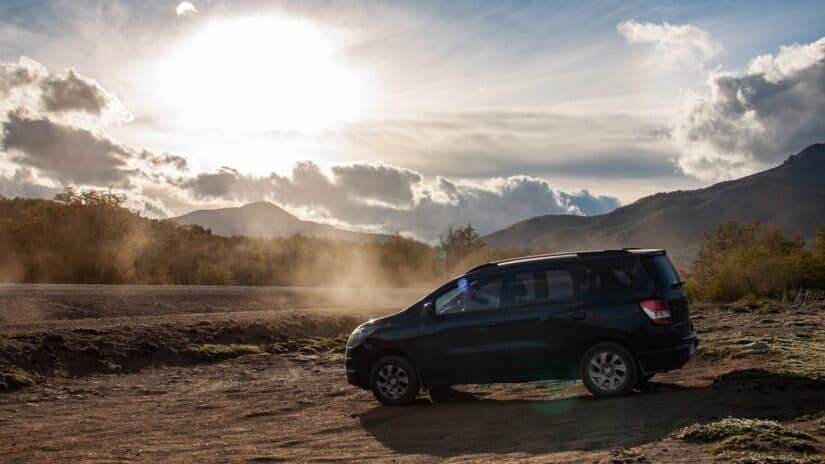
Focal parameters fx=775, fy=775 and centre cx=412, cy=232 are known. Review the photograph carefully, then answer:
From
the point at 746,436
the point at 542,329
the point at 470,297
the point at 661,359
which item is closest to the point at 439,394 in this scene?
the point at 470,297

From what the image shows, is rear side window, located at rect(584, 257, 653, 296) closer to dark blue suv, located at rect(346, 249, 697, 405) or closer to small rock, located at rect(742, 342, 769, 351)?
dark blue suv, located at rect(346, 249, 697, 405)

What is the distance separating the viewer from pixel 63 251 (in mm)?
39594

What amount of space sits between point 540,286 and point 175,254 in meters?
43.7

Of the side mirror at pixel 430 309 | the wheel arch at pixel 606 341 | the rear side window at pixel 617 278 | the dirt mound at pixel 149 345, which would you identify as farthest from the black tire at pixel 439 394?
the dirt mound at pixel 149 345

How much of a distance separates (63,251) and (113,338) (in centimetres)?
2520

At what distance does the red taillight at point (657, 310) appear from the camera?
32.9 feet

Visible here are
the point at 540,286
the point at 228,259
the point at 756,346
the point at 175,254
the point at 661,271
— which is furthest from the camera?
the point at 228,259

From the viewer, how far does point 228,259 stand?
2317 inches

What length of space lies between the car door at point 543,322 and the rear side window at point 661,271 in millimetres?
1004

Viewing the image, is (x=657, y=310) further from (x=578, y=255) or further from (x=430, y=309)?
(x=430, y=309)

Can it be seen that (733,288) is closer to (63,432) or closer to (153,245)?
(153,245)

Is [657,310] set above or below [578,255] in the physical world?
below

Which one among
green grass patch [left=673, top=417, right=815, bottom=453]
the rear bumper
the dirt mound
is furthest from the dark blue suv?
the dirt mound

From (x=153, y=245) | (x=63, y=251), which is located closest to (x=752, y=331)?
(x=63, y=251)
